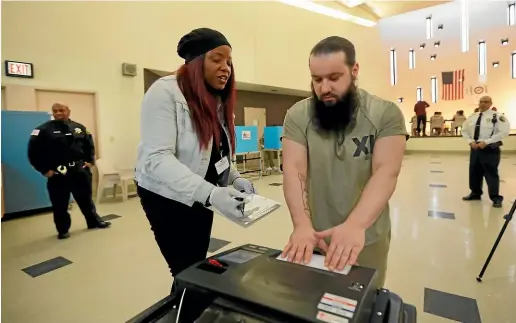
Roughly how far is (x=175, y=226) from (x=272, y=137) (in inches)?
224

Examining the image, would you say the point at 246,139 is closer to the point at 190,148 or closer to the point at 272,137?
the point at 272,137

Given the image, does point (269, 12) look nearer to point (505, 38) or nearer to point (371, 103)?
point (371, 103)

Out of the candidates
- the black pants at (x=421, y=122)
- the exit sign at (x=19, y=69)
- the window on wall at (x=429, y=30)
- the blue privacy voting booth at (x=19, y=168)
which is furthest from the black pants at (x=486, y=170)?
Answer: the window on wall at (x=429, y=30)

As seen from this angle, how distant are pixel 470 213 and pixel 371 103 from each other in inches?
120

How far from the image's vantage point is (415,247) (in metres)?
2.29

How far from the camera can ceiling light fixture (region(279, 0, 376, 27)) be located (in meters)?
7.67

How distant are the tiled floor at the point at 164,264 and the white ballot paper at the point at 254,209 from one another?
1181 millimetres

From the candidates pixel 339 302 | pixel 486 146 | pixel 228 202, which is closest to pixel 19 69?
pixel 228 202

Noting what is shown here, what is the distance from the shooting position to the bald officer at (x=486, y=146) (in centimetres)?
345

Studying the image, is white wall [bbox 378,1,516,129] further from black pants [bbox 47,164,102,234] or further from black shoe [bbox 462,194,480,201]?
black pants [bbox 47,164,102,234]

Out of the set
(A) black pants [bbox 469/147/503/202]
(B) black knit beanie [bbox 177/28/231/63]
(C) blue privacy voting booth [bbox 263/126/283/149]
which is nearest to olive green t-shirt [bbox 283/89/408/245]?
(B) black knit beanie [bbox 177/28/231/63]

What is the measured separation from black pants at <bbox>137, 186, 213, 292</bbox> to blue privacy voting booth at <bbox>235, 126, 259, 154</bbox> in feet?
16.0

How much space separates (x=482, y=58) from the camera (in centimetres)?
1148

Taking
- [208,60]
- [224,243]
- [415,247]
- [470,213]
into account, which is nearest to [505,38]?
[470,213]
